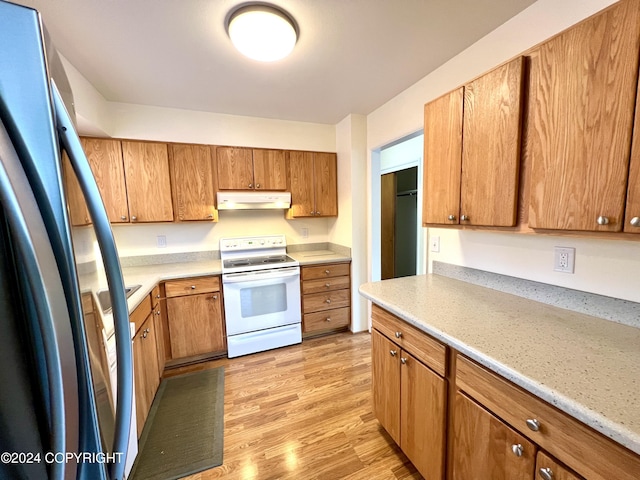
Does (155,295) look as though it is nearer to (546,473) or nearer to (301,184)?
(301,184)

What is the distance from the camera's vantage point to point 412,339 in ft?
4.21

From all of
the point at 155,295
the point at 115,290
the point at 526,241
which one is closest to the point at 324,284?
the point at 155,295

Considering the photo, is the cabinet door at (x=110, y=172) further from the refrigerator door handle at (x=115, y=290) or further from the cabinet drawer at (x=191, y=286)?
the refrigerator door handle at (x=115, y=290)

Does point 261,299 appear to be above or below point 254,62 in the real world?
below

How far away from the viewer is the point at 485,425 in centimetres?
96

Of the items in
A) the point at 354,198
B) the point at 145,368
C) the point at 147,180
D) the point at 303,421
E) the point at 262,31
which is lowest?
the point at 303,421

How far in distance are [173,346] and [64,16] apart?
7.81 ft

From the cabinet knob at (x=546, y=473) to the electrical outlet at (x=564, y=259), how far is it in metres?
0.88

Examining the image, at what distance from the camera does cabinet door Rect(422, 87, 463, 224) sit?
143cm

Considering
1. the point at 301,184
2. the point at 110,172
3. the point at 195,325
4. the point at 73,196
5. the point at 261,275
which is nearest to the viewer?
the point at 73,196

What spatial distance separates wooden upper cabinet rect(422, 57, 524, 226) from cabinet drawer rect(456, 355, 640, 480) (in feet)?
2.33

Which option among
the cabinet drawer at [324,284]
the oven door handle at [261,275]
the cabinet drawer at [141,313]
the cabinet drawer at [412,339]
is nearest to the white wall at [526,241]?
the cabinet drawer at [412,339]

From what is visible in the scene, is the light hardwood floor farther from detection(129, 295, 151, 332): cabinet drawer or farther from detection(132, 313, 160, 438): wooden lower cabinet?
detection(129, 295, 151, 332): cabinet drawer

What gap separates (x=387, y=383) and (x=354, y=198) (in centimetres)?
191
